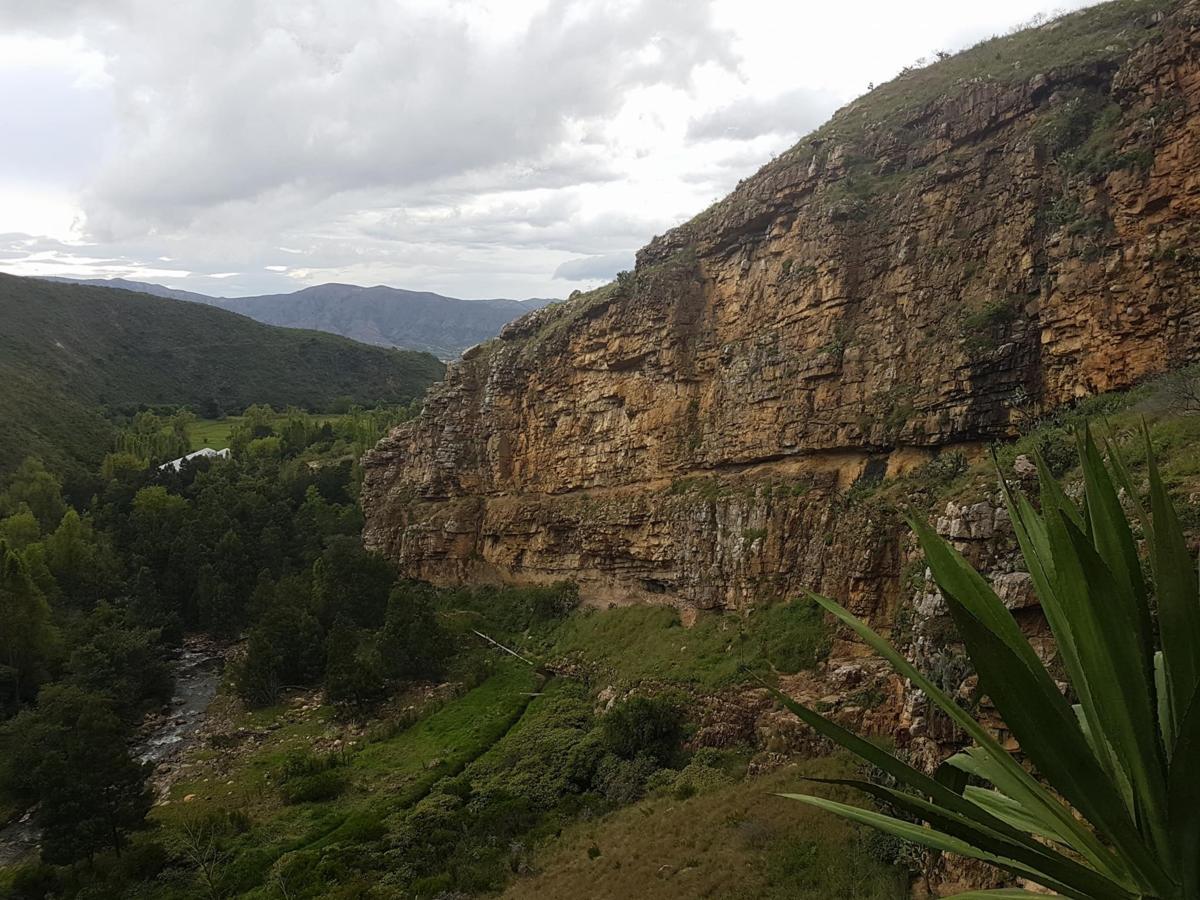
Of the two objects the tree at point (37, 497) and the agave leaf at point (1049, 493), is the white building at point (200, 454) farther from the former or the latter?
the agave leaf at point (1049, 493)

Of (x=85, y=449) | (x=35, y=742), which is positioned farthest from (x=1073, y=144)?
(x=85, y=449)

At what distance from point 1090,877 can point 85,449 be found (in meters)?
72.5

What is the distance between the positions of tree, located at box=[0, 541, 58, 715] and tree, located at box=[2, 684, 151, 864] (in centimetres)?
822

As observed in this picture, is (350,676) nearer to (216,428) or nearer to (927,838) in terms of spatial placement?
(927,838)

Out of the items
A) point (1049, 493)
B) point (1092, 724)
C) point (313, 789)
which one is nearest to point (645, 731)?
point (313, 789)

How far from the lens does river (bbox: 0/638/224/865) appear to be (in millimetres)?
20641

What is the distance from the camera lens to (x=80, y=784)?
18.1m

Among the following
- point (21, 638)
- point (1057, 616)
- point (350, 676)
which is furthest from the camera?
point (21, 638)

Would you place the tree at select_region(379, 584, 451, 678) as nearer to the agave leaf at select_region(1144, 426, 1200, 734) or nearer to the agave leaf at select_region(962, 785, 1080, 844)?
the agave leaf at select_region(962, 785, 1080, 844)

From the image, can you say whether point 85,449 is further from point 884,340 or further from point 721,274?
point 884,340

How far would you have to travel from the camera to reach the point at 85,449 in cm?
6006

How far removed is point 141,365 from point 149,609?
7387 cm

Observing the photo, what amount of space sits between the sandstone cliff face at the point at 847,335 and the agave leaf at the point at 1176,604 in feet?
60.9

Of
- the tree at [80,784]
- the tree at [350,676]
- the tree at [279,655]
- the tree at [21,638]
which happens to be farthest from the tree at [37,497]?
the tree at [80,784]
